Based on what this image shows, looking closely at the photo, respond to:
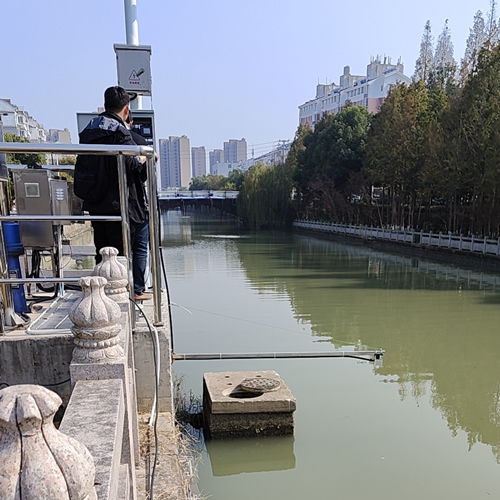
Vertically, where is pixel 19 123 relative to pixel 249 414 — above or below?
above

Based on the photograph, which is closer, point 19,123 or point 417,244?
point 417,244

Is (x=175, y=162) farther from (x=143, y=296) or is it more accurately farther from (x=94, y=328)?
(x=94, y=328)

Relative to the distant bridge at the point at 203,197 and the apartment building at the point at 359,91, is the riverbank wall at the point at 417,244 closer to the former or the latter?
the distant bridge at the point at 203,197

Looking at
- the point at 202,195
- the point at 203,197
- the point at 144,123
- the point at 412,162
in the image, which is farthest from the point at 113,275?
the point at 202,195

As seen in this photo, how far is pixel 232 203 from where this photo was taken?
3953cm

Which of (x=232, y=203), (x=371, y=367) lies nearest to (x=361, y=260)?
(x=371, y=367)

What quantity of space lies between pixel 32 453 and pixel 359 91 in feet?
172

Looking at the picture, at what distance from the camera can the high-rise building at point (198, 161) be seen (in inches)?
4587

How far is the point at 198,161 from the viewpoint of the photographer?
11850 cm

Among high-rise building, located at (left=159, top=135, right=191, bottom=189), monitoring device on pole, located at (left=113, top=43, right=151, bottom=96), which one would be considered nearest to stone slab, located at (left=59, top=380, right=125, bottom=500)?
monitoring device on pole, located at (left=113, top=43, right=151, bottom=96)

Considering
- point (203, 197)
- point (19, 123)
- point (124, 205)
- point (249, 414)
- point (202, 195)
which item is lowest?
point (249, 414)

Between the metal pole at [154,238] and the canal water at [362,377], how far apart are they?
201 cm

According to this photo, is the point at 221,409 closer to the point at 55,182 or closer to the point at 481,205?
the point at 55,182

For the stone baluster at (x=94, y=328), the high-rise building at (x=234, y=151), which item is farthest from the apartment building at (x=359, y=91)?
the high-rise building at (x=234, y=151)
